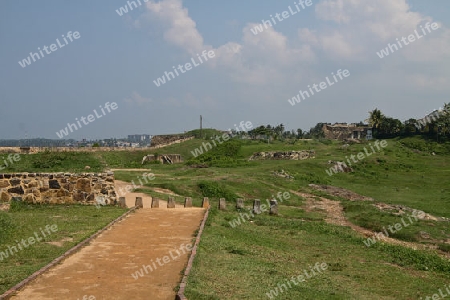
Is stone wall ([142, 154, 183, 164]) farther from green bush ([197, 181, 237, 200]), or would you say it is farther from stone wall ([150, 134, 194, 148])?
green bush ([197, 181, 237, 200])

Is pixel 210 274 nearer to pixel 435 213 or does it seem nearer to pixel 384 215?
pixel 384 215

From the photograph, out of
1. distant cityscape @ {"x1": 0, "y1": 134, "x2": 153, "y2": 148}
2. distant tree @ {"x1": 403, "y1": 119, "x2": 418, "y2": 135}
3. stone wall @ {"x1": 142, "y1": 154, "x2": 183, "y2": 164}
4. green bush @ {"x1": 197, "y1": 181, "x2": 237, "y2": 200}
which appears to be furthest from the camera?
distant tree @ {"x1": 403, "y1": 119, "x2": 418, "y2": 135}

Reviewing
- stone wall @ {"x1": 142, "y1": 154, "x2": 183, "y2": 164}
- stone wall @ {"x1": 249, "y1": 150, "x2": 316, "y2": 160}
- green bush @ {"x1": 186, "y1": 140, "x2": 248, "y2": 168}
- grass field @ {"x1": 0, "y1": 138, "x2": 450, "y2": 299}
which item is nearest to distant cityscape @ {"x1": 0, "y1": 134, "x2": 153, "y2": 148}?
stone wall @ {"x1": 142, "y1": 154, "x2": 183, "y2": 164}

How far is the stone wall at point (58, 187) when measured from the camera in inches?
694

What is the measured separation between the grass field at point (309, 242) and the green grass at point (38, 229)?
3.27m

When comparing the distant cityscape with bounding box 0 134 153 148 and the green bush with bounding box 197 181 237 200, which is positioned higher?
the distant cityscape with bounding box 0 134 153 148

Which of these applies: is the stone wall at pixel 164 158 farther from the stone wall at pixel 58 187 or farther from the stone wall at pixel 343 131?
the stone wall at pixel 343 131

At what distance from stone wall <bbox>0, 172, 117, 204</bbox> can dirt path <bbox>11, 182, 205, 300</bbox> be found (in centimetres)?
361

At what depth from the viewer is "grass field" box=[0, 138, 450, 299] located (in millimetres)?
10172

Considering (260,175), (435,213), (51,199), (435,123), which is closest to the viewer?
(51,199)

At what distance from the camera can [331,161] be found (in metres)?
42.7

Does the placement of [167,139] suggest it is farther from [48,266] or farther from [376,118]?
[48,266]

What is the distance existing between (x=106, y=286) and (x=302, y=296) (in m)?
3.75

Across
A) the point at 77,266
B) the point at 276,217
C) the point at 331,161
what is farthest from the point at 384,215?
the point at 331,161
